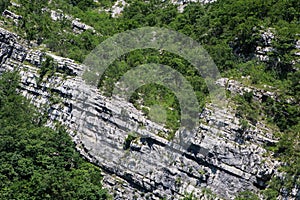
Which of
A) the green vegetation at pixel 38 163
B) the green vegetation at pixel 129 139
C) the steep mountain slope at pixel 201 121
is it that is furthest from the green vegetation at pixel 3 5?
the green vegetation at pixel 129 139

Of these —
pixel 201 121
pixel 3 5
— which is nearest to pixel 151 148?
pixel 201 121

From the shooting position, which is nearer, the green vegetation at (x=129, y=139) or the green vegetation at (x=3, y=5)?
the green vegetation at (x=129, y=139)

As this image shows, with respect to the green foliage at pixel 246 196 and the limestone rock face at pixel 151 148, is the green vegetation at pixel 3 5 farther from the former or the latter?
the green foliage at pixel 246 196

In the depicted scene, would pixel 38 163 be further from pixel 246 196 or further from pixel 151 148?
pixel 246 196

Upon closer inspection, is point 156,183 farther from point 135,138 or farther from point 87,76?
point 87,76

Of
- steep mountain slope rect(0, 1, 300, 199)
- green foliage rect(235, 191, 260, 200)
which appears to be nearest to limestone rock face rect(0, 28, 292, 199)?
steep mountain slope rect(0, 1, 300, 199)

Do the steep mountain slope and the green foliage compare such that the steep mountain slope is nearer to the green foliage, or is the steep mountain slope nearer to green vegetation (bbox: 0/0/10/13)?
the green foliage
